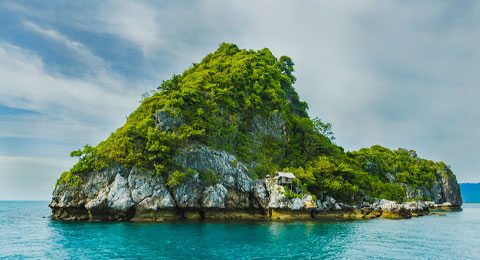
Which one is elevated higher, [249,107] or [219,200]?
[249,107]

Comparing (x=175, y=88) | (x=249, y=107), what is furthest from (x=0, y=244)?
(x=249, y=107)

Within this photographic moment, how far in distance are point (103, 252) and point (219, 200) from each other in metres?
19.4

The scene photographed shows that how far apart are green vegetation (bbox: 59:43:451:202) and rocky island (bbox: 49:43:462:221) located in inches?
6.9

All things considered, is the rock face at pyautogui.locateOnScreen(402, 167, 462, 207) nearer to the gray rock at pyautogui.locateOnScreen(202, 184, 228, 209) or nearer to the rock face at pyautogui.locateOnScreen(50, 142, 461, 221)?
the rock face at pyautogui.locateOnScreen(50, 142, 461, 221)

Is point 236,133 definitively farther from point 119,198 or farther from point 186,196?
point 119,198

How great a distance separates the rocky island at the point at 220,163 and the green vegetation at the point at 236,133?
0.58ft

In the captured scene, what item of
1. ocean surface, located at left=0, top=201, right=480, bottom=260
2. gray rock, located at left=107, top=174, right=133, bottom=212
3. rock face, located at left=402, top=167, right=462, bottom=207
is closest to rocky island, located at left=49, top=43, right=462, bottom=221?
gray rock, located at left=107, top=174, right=133, bottom=212

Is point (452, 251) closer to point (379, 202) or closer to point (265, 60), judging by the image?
point (379, 202)

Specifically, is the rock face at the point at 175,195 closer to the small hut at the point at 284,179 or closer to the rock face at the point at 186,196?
the rock face at the point at 186,196

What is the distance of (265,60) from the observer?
5981cm

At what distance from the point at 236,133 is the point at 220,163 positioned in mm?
7884

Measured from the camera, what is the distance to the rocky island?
1435 inches

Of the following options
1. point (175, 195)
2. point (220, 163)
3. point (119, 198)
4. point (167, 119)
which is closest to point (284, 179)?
point (220, 163)

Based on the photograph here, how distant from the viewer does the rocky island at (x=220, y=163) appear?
36438 millimetres
